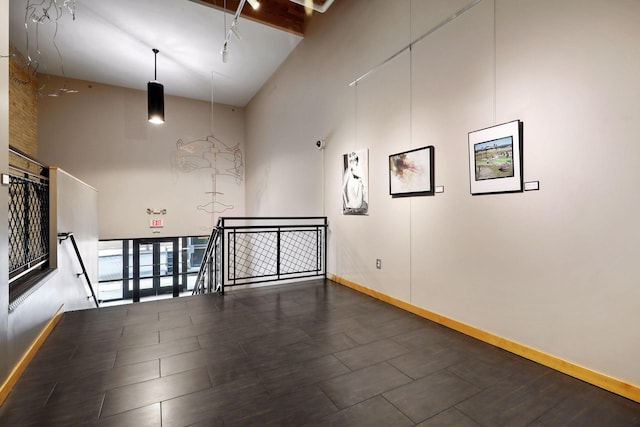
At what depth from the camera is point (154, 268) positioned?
801 centimetres

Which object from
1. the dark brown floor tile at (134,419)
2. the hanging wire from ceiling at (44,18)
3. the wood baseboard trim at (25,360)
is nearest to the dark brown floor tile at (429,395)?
the dark brown floor tile at (134,419)

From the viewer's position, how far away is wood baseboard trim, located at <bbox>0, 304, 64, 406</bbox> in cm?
173

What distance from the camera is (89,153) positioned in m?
6.98

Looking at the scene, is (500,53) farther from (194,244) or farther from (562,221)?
(194,244)

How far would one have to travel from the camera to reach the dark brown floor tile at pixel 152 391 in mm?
1653

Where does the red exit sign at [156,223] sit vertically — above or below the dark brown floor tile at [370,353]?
above

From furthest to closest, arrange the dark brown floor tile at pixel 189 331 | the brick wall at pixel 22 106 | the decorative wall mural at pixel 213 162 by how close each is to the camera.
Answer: the decorative wall mural at pixel 213 162
the brick wall at pixel 22 106
the dark brown floor tile at pixel 189 331

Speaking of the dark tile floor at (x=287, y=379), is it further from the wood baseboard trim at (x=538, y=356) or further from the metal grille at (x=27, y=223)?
the metal grille at (x=27, y=223)

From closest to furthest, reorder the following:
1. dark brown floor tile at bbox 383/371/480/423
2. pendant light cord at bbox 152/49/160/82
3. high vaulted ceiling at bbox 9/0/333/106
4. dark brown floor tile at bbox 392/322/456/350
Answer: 1. dark brown floor tile at bbox 383/371/480/423
2. dark brown floor tile at bbox 392/322/456/350
3. high vaulted ceiling at bbox 9/0/333/106
4. pendant light cord at bbox 152/49/160/82

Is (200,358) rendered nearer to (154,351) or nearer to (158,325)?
(154,351)

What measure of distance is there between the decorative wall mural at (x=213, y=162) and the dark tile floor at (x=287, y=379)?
545 centimetres

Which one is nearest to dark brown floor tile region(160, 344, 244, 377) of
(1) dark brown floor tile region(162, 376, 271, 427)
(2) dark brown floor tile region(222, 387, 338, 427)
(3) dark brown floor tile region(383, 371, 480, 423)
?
(1) dark brown floor tile region(162, 376, 271, 427)

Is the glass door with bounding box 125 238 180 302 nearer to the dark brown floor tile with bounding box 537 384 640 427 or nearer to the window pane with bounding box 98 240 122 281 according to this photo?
the window pane with bounding box 98 240 122 281

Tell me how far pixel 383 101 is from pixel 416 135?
74 cm
